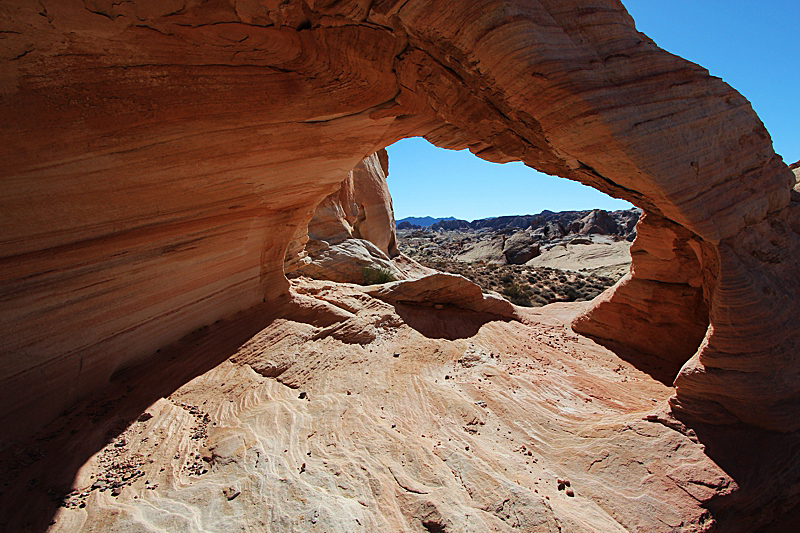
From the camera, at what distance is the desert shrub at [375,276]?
Result: 12219mm

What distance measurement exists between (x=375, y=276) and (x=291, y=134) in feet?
23.3

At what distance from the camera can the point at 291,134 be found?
5746mm

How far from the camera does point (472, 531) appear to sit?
3.10 m

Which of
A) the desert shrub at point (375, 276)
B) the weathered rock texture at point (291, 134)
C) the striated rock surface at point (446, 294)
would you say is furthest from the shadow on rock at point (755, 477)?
the desert shrub at point (375, 276)

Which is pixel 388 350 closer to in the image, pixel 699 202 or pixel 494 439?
pixel 494 439

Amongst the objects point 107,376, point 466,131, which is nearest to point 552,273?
point 466,131

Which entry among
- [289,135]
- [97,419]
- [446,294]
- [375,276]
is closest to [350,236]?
[375,276]

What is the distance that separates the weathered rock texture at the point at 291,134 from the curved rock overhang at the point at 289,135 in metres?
0.02

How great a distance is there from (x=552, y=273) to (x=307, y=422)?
22335mm

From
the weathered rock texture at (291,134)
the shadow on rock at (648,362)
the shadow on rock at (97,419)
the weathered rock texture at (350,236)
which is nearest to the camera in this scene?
the shadow on rock at (97,419)

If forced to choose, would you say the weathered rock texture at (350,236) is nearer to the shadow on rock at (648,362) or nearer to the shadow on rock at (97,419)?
the shadow on rock at (97,419)

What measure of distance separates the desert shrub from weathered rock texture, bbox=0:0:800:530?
6990mm

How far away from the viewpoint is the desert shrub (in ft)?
40.1

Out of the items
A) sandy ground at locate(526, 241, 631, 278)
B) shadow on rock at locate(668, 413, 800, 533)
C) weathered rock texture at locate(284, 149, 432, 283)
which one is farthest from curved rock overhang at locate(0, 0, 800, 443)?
sandy ground at locate(526, 241, 631, 278)
